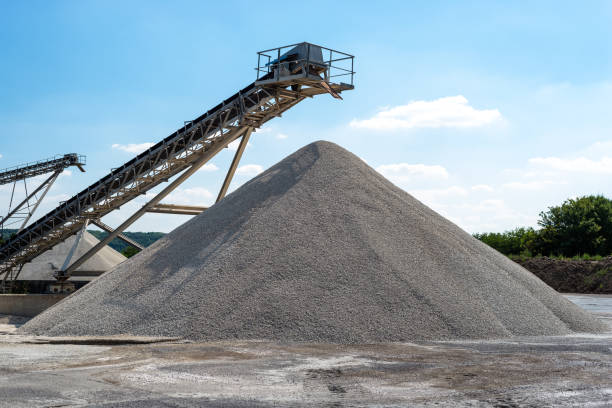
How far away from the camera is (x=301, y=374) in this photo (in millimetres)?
6422

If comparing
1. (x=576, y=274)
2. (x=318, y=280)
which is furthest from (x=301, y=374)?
(x=576, y=274)

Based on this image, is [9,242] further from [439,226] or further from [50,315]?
[439,226]

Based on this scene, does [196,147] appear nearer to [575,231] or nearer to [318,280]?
[318,280]

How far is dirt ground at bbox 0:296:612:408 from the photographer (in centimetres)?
530

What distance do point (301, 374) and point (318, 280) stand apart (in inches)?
139

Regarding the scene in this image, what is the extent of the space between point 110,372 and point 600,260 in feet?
99.6

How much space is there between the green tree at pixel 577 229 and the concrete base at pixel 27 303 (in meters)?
32.3

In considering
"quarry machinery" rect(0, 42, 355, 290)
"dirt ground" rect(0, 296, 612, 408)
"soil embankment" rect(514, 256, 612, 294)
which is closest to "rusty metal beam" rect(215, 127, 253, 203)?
"quarry machinery" rect(0, 42, 355, 290)

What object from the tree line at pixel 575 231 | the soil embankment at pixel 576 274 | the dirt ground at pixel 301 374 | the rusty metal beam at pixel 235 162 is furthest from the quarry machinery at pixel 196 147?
the tree line at pixel 575 231

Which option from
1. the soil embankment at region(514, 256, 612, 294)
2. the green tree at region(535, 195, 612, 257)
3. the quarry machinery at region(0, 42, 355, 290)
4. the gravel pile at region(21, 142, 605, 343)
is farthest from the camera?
the green tree at region(535, 195, 612, 257)

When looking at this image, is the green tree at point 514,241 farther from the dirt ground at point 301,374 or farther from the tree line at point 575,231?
the dirt ground at point 301,374

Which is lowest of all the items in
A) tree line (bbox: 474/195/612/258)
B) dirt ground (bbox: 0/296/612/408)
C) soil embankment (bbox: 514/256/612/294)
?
dirt ground (bbox: 0/296/612/408)

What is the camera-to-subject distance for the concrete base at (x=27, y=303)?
15.6 meters

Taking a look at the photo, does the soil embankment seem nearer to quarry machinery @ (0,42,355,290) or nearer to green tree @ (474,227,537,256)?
green tree @ (474,227,537,256)
